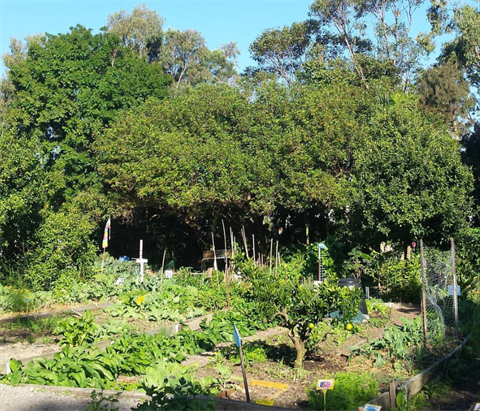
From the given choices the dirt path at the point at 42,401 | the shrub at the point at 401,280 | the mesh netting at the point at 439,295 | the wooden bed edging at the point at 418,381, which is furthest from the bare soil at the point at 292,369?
the shrub at the point at 401,280

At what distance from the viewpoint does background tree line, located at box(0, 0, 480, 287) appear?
17.1 meters

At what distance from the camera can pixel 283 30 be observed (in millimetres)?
41562

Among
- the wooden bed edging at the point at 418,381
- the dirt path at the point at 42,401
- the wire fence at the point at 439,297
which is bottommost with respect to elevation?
the wooden bed edging at the point at 418,381

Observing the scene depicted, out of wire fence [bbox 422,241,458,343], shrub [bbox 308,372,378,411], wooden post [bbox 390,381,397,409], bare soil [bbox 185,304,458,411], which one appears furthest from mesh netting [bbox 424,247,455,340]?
wooden post [bbox 390,381,397,409]

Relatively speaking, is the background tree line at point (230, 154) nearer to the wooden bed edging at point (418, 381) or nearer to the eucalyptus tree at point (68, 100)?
the eucalyptus tree at point (68, 100)

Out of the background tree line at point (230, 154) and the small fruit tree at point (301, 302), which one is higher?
the background tree line at point (230, 154)

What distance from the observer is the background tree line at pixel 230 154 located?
56.0ft

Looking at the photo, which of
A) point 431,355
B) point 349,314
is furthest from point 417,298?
point 349,314

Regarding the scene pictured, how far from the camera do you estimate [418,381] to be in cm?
824

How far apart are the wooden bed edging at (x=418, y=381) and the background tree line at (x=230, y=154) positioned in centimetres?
752

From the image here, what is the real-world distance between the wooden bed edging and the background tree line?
7517 millimetres

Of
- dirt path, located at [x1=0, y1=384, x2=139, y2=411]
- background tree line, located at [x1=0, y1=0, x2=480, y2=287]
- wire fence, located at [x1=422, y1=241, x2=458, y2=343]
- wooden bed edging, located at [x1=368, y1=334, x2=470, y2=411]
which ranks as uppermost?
background tree line, located at [x1=0, y1=0, x2=480, y2=287]

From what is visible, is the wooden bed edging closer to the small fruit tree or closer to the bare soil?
the bare soil

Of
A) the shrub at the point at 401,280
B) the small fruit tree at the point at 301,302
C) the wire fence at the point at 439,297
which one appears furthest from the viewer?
the shrub at the point at 401,280
